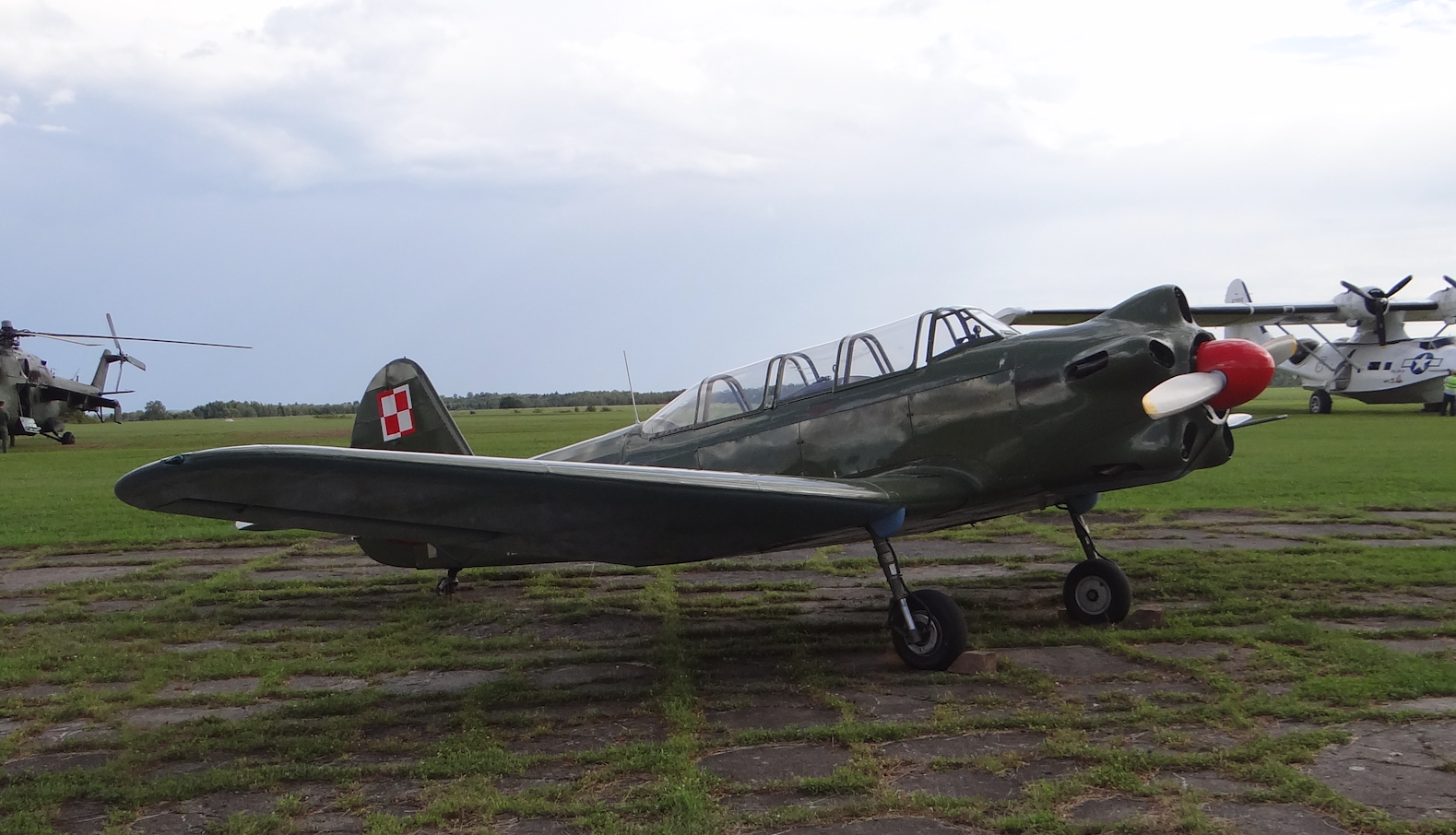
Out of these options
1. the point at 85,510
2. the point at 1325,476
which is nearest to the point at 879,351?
the point at 1325,476

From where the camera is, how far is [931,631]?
18.5 feet

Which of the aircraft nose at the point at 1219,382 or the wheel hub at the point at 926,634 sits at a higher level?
the aircraft nose at the point at 1219,382

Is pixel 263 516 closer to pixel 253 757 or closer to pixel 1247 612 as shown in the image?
pixel 253 757

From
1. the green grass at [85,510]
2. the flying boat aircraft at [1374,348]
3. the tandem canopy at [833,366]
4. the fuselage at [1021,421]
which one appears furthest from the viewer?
the flying boat aircraft at [1374,348]

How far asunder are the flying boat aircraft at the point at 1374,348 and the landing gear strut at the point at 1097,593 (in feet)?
103

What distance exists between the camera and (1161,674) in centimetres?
539

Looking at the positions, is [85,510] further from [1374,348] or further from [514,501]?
[1374,348]

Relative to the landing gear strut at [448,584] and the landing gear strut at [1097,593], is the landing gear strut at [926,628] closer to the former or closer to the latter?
the landing gear strut at [1097,593]

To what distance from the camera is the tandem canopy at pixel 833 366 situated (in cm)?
656

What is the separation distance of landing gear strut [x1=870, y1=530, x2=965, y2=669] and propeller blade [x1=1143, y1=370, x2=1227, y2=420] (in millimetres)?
1659

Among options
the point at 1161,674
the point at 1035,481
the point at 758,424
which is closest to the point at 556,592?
the point at 758,424

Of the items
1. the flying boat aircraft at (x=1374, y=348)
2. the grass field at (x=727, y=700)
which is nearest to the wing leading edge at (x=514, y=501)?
the grass field at (x=727, y=700)

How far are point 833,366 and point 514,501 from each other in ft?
9.51

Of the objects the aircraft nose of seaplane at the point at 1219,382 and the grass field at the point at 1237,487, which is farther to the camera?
the grass field at the point at 1237,487
